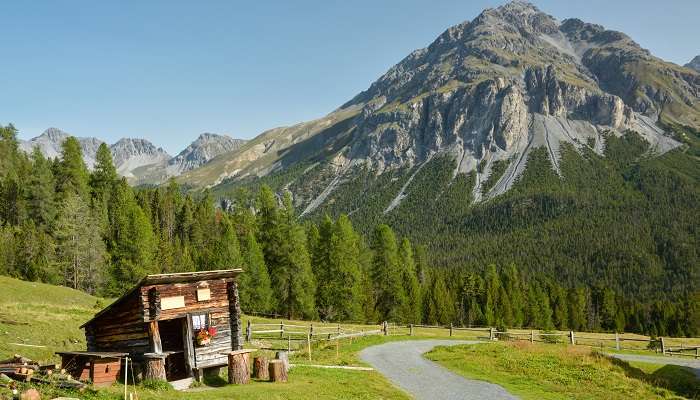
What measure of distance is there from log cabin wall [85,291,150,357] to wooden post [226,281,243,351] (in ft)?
15.7

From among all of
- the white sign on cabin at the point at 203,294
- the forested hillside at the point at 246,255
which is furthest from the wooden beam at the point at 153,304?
the forested hillside at the point at 246,255

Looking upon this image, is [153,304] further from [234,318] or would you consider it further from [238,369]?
[238,369]

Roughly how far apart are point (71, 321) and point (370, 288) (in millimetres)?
51829

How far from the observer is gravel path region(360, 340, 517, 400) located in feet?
78.6

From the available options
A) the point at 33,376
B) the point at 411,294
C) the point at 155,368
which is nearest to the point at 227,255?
the point at 411,294

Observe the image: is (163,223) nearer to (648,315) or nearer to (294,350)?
(294,350)

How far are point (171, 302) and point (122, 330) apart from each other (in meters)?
3.31

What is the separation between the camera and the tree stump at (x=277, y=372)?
902 inches

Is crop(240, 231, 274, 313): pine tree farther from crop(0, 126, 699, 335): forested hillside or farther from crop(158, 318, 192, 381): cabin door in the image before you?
crop(158, 318, 192, 381): cabin door

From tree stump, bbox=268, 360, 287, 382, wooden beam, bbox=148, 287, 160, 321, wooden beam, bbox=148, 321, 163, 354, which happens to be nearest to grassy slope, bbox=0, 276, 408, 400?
tree stump, bbox=268, 360, 287, 382

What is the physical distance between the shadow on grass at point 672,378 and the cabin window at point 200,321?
25037mm

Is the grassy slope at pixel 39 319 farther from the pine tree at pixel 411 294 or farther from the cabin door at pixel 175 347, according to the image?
the pine tree at pixel 411 294

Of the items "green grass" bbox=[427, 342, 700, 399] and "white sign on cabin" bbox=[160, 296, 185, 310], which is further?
"green grass" bbox=[427, 342, 700, 399]

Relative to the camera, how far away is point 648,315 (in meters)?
129
